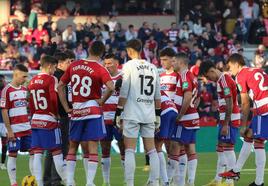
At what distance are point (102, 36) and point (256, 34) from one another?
674 centimetres

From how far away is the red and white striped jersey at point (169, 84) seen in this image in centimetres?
1838

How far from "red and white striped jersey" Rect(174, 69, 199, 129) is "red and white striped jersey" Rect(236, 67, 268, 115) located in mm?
801

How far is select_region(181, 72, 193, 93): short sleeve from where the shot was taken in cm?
1797

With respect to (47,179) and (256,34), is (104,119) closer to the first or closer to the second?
(47,179)

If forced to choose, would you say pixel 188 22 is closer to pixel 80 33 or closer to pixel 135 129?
pixel 80 33

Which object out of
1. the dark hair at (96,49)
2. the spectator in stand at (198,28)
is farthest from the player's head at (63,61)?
the spectator in stand at (198,28)

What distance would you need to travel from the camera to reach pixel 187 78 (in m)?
18.1

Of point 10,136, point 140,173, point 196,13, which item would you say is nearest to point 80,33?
point 196,13

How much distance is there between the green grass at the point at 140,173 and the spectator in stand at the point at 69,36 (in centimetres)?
897

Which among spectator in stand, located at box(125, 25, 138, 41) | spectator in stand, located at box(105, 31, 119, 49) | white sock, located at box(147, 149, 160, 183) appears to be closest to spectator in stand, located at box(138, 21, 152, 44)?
spectator in stand, located at box(125, 25, 138, 41)

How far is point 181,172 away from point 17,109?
11.4 feet

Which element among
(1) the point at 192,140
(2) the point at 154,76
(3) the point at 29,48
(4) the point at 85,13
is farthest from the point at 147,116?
(4) the point at 85,13

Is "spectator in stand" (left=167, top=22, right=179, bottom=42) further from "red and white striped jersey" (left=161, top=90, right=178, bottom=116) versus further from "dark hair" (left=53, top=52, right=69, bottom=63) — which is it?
"red and white striped jersey" (left=161, top=90, right=178, bottom=116)

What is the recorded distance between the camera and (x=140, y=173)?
71.4 feet
